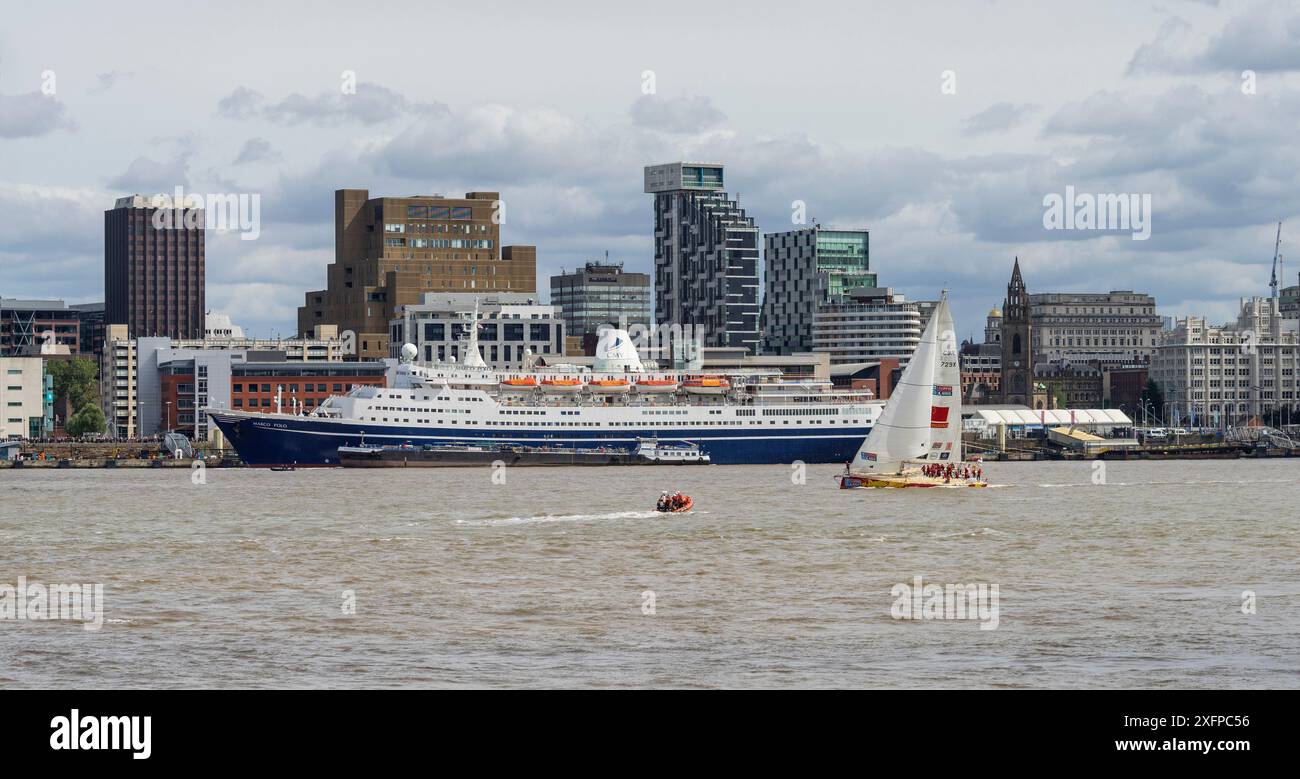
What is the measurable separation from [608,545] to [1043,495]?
171 ft

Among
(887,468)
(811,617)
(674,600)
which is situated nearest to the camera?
(811,617)

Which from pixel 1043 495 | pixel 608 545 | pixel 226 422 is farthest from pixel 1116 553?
pixel 226 422

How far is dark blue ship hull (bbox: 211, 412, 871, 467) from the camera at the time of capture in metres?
157

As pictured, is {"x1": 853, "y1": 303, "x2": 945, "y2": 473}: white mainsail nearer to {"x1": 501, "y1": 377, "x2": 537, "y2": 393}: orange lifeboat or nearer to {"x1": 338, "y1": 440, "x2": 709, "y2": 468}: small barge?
{"x1": 338, "y1": 440, "x2": 709, "y2": 468}: small barge

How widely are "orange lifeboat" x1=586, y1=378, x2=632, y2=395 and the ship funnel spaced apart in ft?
22.4

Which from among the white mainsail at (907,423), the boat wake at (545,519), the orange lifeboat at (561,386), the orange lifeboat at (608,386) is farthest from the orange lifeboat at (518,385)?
the boat wake at (545,519)

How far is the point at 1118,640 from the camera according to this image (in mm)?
38906

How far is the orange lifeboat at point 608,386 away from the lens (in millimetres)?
168750
